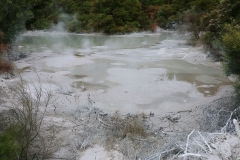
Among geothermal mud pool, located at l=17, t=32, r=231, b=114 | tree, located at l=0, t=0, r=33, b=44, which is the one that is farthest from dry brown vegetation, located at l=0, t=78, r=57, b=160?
tree, located at l=0, t=0, r=33, b=44

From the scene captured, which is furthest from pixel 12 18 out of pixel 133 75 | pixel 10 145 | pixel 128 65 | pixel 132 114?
pixel 10 145

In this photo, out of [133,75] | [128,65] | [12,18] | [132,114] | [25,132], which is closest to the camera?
[25,132]

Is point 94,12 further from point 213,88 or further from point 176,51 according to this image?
point 213,88

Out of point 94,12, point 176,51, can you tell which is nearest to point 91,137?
point 176,51

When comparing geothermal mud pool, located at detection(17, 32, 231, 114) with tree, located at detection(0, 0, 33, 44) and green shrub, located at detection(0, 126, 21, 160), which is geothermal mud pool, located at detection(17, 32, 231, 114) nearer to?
tree, located at detection(0, 0, 33, 44)

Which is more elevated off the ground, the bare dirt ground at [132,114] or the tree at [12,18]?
the tree at [12,18]

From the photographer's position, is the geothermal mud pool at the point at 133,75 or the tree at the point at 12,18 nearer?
the geothermal mud pool at the point at 133,75

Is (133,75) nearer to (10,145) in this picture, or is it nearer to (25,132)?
(25,132)

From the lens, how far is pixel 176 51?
1812 cm

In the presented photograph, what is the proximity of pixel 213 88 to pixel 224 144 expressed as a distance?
5681 mm

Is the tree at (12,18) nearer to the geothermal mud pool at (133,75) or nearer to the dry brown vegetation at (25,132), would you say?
the geothermal mud pool at (133,75)

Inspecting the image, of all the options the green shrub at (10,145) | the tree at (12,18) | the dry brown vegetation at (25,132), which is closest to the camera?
the green shrub at (10,145)

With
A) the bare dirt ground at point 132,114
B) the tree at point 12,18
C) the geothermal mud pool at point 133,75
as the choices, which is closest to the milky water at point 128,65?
the geothermal mud pool at point 133,75

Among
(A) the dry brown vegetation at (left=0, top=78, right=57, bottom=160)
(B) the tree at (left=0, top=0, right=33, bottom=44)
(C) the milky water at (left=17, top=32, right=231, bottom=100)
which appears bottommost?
(C) the milky water at (left=17, top=32, right=231, bottom=100)
